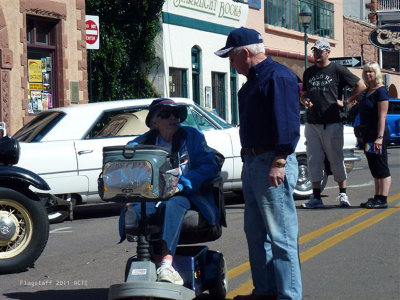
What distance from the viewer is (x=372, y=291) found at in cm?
675

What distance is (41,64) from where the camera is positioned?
20.3m

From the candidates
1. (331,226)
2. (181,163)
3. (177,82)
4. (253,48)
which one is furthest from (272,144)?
(177,82)

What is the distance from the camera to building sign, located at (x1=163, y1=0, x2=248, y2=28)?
26.5m

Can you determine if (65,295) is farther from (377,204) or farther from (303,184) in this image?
(303,184)

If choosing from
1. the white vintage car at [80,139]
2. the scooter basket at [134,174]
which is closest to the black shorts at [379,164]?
the white vintage car at [80,139]

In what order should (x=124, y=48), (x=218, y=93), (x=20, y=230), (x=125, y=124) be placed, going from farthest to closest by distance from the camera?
(x=218, y=93) < (x=124, y=48) < (x=125, y=124) < (x=20, y=230)

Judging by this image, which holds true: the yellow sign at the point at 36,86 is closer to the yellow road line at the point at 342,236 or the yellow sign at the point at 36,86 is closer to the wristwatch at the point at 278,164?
the yellow road line at the point at 342,236

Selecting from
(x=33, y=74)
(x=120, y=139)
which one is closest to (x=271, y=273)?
(x=120, y=139)

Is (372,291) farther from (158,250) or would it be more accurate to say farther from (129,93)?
(129,93)

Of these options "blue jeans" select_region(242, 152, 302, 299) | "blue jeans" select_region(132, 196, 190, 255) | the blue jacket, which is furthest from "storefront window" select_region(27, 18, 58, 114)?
"blue jeans" select_region(242, 152, 302, 299)

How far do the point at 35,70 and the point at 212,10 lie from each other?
33.6ft

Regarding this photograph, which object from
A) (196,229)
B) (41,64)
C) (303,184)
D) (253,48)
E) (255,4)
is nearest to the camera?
(253,48)

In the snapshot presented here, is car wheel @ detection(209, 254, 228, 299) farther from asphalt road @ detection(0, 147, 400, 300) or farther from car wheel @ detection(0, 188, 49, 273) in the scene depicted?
car wheel @ detection(0, 188, 49, 273)

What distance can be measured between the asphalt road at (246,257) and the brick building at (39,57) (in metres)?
7.44
